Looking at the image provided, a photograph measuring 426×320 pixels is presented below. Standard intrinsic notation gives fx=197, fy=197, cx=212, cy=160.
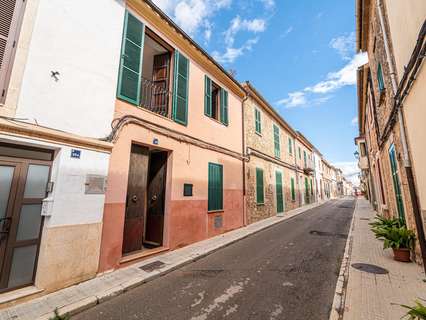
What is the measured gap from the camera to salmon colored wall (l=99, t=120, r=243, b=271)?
4.35 meters

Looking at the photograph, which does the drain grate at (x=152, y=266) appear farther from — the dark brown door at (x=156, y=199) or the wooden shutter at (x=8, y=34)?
the wooden shutter at (x=8, y=34)

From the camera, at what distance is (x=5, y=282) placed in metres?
3.08

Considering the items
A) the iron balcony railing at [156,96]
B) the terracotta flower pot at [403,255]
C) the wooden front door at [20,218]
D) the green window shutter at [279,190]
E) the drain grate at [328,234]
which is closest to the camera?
the wooden front door at [20,218]

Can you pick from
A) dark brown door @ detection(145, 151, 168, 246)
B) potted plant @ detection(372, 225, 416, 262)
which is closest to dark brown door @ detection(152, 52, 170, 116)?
dark brown door @ detection(145, 151, 168, 246)

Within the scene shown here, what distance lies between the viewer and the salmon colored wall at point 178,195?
435 centimetres

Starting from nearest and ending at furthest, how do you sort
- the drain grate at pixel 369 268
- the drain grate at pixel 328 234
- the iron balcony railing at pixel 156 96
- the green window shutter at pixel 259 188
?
the drain grate at pixel 369 268 → the iron balcony railing at pixel 156 96 → the drain grate at pixel 328 234 → the green window shutter at pixel 259 188

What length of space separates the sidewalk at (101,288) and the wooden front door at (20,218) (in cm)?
52

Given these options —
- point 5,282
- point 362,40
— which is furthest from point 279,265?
point 362,40

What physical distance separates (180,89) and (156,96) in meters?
0.82

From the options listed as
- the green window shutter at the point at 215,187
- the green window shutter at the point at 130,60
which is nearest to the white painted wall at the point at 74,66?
the green window shutter at the point at 130,60

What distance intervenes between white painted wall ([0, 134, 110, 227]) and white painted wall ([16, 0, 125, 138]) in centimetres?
47

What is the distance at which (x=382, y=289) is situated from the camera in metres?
3.37

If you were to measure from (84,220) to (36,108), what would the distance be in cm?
219

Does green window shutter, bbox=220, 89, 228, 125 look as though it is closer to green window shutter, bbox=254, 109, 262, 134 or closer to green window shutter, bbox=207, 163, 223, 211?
green window shutter, bbox=207, 163, 223, 211
